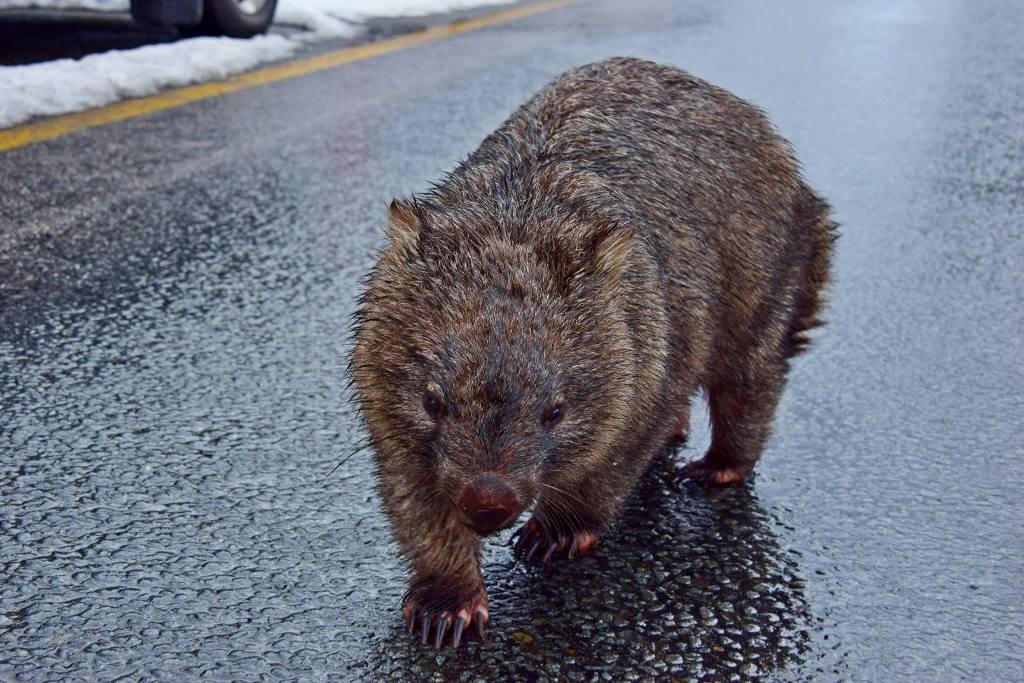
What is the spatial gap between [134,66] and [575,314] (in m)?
6.34

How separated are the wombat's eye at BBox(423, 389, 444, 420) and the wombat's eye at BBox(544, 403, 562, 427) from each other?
Answer: 228mm

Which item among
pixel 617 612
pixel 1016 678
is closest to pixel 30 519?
pixel 617 612

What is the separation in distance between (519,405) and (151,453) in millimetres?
1461

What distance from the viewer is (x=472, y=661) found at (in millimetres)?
3145

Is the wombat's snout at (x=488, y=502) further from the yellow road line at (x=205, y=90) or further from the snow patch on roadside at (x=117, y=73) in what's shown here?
the snow patch on roadside at (x=117, y=73)

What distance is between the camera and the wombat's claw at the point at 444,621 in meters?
→ 3.21

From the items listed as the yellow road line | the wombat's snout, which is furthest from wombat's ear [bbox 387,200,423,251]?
the yellow road line

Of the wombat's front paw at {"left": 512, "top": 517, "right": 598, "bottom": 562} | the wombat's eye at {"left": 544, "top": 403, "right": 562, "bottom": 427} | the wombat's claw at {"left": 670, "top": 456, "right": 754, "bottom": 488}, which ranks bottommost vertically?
the wombat's claw at {"left": 670, "top": 456, "right": 754, "bottom": 488}

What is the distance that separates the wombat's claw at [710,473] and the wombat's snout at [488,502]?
1.29 metres

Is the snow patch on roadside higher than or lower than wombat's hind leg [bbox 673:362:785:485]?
lower

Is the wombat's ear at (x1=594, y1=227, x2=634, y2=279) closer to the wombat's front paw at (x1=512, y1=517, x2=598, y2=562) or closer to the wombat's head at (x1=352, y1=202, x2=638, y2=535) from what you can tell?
the wombat's head at (x1=352, y1=202, x2=638, y2=535)

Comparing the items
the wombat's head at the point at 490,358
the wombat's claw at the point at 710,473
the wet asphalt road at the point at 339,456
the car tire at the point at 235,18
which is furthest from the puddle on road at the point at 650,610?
the car tire at the point at 235,18

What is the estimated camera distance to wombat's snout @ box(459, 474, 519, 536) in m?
2.91

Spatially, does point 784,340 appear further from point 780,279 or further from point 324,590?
point 324,590
